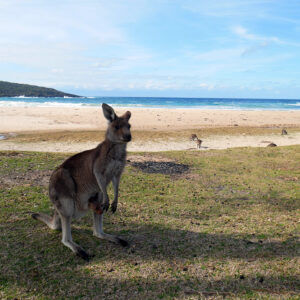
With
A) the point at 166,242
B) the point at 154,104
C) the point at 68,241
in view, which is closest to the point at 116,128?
the point at 68,241

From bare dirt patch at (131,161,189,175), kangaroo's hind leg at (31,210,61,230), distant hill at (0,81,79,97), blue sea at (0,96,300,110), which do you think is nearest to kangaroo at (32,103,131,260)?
kangaroo's hind leg at (31,210,61,230)

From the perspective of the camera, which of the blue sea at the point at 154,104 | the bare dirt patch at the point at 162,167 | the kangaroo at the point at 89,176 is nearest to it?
the kangaroo at the point at 89,176

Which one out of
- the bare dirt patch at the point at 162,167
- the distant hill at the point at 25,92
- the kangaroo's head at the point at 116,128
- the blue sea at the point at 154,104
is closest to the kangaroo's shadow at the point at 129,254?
the kangaroo's head at the point at 116,128

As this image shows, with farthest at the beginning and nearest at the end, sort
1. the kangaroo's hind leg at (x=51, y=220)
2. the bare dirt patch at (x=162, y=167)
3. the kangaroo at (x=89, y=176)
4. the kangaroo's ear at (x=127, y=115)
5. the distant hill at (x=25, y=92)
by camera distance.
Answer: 1. the distant hill at (x=25, y=92)
2. the bare dirt patch at (x=162, y=167)
3. the kangaroo's hind leg at (x=51, y=220)
4. the kangaroo's ear at (x=127, y=115)
5. the kangaroo at (x=89, y=176)

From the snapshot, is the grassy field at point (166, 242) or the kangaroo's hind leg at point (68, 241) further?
the kangaroo's hind leg at point (68, 241)

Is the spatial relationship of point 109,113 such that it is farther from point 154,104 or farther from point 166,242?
point 154,104

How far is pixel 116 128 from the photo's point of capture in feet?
10.9

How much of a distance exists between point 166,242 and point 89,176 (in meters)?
1.20

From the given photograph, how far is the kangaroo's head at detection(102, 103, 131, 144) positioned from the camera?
10.7 feet

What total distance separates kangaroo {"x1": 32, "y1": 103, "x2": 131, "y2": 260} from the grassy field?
35cm

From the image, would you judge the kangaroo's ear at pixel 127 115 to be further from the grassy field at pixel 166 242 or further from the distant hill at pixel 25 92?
the distant hill at pixel 25 92

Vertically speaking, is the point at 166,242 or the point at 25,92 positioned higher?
the point at 25,92

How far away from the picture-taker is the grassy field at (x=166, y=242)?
2.80 meters

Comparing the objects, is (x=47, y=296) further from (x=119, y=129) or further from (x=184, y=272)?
(x=119, y=129)
